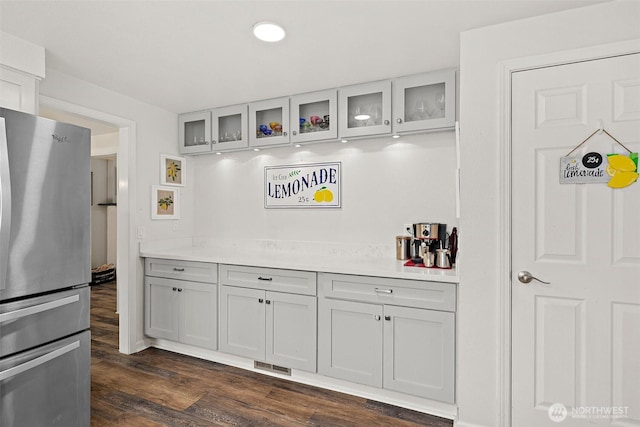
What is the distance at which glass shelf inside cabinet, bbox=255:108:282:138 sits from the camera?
3.23m

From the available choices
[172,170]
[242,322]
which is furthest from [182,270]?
[172,170]

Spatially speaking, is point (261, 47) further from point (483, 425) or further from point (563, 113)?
point (483, 425)

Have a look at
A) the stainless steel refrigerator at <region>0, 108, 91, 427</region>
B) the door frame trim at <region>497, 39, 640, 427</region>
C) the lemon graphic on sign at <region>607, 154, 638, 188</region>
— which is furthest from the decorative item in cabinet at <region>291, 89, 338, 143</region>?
the lemon graphic on sign at <region>607, 154, 638, 188</region>

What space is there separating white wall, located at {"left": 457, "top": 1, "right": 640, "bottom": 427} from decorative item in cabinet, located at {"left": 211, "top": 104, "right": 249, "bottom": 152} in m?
2.05

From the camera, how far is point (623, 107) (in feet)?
5.75

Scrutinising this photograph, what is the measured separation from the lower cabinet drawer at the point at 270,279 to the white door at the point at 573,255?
1.35 m

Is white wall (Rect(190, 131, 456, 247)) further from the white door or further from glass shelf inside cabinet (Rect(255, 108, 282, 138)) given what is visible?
the white door

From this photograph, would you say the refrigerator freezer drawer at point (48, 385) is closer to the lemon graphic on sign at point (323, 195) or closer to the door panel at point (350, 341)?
the door panel at point (350, 341)

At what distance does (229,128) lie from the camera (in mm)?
3490

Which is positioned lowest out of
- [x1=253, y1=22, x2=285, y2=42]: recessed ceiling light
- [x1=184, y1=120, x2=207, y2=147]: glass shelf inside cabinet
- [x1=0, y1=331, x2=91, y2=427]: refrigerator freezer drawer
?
[x1=0, y1=331, x2=91, y2=427]: refrigerator freezer drawer

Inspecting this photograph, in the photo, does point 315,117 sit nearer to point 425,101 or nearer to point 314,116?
point 314,116

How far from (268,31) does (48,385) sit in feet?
7.27
